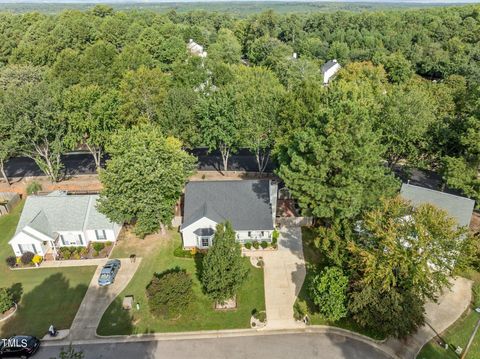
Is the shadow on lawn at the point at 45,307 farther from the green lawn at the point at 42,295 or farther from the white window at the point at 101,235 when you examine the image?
the white window at the point at 101,235

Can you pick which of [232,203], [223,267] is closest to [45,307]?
[223,267]

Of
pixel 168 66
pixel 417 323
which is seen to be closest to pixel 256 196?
pixel 417 323

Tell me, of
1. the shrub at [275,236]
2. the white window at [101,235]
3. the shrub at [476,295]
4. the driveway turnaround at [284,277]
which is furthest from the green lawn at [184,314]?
the shrub at [476,295]

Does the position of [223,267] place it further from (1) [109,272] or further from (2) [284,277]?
(1) [109,272]

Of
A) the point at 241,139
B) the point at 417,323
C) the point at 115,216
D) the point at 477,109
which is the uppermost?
the point at 477,109

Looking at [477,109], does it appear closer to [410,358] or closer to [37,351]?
[410,358]
